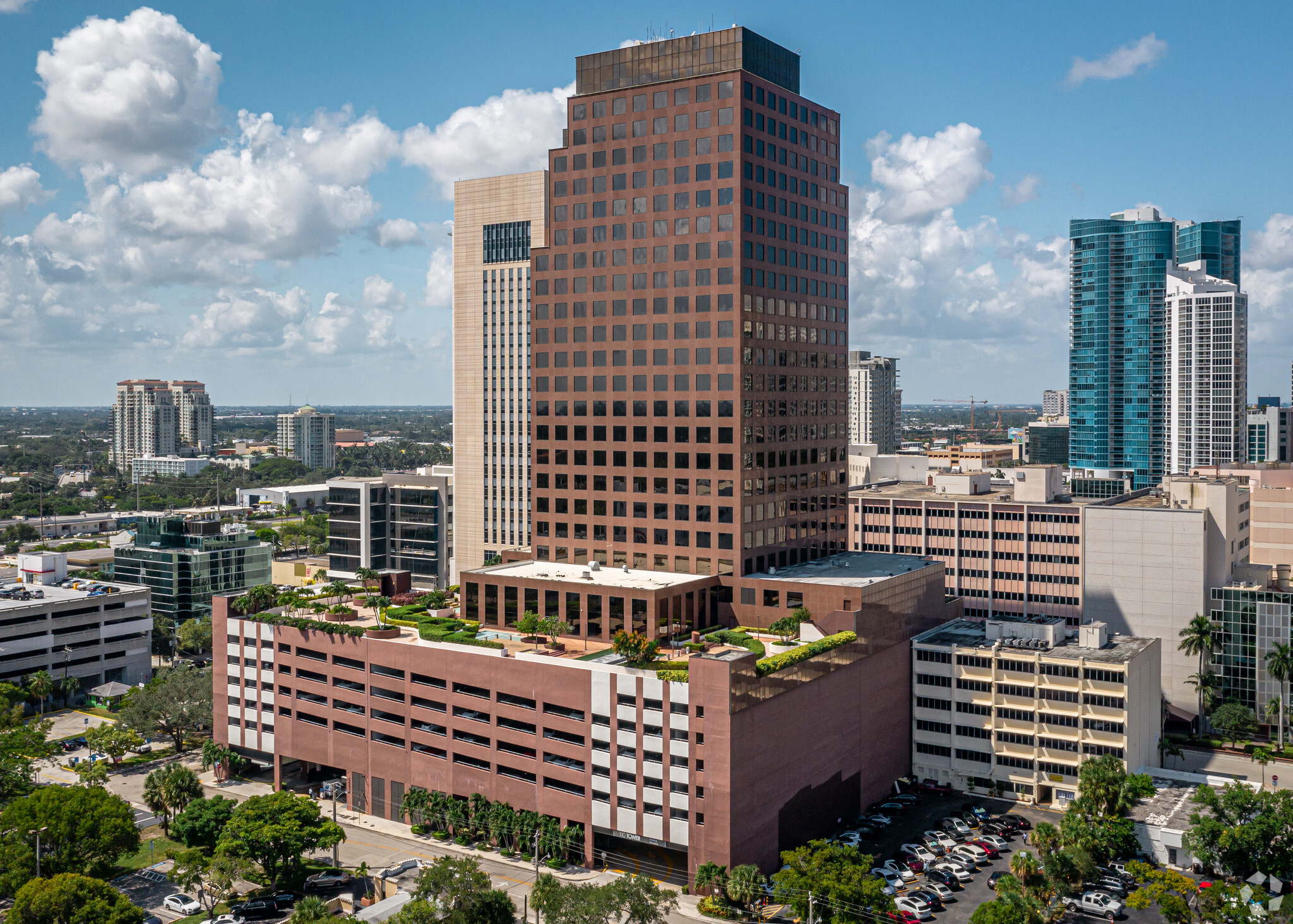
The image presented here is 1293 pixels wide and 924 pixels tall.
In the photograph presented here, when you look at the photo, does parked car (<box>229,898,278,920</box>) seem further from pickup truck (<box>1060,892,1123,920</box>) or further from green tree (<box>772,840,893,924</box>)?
pickup truck (<box>1060,892,1123,920</box>)

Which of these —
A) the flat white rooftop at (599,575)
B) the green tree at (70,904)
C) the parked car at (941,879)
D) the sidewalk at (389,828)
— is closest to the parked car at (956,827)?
the parked car at (941,879)

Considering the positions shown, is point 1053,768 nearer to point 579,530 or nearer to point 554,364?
point 579,530

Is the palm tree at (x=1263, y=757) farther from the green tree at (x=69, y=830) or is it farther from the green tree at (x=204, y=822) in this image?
the green tree at (x=69, y=830)

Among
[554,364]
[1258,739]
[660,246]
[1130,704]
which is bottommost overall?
[1258,739]

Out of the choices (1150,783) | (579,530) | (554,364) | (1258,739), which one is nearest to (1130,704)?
(1150,783)

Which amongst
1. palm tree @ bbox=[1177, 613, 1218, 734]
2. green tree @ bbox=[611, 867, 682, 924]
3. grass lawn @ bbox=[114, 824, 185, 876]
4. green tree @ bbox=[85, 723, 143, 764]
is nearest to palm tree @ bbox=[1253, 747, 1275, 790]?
palm tree @ bbox=[1177, 613, 1218, 734]
